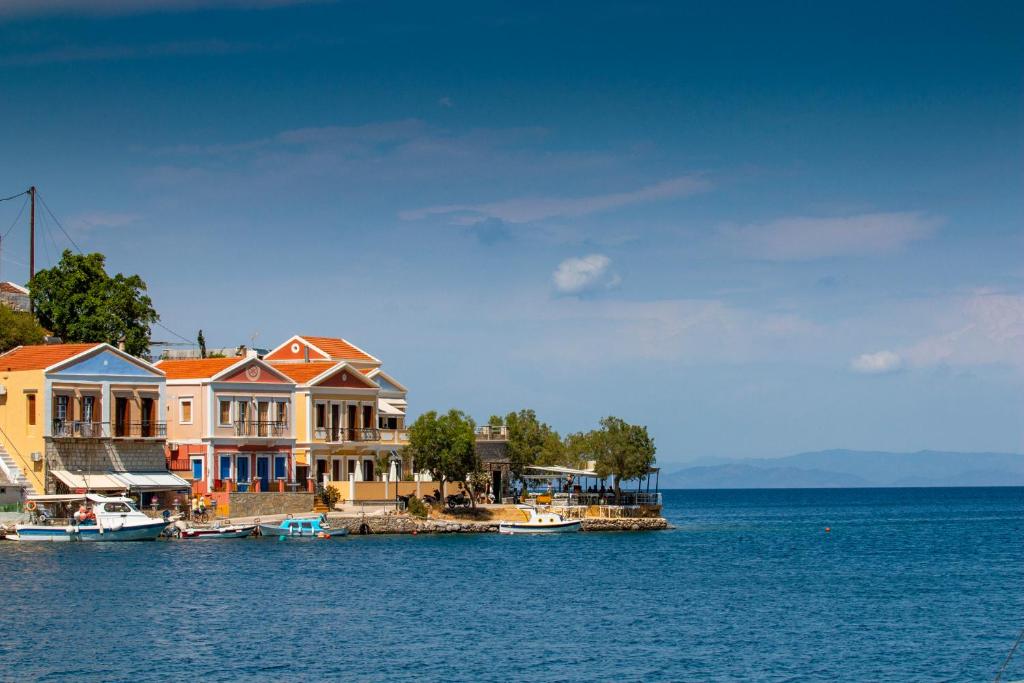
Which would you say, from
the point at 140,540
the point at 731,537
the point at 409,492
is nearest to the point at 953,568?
the point at 731,537

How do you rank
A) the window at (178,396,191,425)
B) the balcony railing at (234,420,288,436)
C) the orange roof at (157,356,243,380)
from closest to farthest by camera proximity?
the window at (178,396,191,425)
the orange roof at (157,356,243,380)
the balcony railing at (234,420,288,436)

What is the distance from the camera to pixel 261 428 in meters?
89.2

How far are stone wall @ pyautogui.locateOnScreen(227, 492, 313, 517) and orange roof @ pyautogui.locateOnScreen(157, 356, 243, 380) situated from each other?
25.9ft

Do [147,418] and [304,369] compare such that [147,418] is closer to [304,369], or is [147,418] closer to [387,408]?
[304,369]

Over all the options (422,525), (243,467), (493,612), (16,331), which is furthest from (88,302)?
Answer: (493,612)

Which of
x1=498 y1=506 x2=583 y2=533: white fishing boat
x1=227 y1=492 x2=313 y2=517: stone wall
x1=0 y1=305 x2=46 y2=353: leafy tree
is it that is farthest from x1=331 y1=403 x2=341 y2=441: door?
x1=0 y1=305 x2=46 y2=353: leafy tree

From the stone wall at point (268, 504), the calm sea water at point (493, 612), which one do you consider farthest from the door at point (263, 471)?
the calm sea water at point (493, 612)

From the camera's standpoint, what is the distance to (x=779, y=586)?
63531 mm

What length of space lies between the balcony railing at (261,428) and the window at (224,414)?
578 millimetres

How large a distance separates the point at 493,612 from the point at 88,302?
54.1 m

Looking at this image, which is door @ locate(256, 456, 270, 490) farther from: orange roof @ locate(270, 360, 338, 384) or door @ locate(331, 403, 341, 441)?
orange roof @ locate(270, 360, 338, 384)

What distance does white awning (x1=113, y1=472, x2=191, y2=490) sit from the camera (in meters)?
81.2

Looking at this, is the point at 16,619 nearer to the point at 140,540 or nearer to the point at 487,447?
the point at 140,540

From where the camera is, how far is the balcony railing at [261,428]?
8819 centimetres
